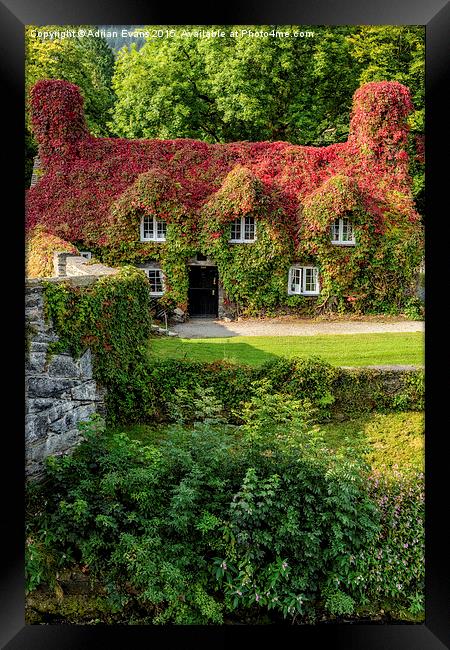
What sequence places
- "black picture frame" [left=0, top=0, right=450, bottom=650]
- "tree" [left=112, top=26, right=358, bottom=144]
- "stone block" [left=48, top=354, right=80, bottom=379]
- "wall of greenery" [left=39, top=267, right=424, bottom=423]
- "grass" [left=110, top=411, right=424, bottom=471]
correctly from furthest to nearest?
"wall of greenery" [left=39, top=267, right=424, bottom=423] < "grass" [left=110, top=411, right=424, bottom=471] < "stone block" [left=48, top=354, right=80, bottom=379] < "tree" [left=112, top=26, right=358, bottom=144] < "black picture frame" [left=0, top=0, right=450, bottom=650]

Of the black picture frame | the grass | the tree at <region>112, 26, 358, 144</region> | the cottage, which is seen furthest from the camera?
the cottage

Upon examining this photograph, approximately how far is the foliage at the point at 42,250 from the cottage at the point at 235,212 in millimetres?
81

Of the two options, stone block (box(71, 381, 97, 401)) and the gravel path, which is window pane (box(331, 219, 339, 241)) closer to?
the gravel path

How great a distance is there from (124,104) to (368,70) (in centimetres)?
236

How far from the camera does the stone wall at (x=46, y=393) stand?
18.4 ft

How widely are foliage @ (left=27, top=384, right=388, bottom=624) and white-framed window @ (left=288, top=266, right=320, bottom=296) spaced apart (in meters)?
1.23

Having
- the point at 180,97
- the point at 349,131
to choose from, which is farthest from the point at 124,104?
the point at 349,131

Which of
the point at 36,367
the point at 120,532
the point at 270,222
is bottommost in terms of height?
the point at 120,532

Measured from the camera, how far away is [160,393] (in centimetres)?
657

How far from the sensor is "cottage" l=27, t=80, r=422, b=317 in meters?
6.48

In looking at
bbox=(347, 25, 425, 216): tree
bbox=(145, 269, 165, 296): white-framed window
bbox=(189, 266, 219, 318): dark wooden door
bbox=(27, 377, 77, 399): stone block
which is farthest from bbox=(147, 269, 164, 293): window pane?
bbox=(347, 25, 425, 216): tree
